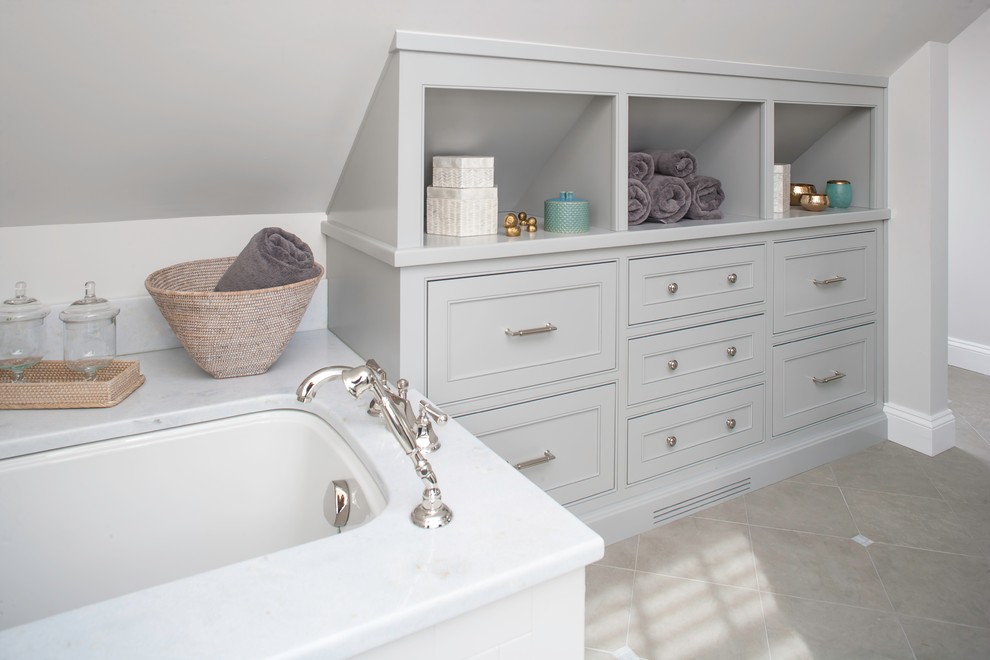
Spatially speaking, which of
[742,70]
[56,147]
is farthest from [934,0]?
[56,147]

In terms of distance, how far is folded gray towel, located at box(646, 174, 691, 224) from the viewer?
2.14 m

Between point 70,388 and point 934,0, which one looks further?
point 934,0

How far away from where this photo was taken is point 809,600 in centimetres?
180

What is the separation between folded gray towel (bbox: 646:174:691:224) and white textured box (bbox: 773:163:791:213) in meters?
0.43

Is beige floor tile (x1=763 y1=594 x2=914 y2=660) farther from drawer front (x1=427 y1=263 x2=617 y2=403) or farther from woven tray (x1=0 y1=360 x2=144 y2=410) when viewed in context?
woven tray (x1=0 y1=360 x2=144 y2=410)

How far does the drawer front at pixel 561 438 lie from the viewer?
1849 millimetres

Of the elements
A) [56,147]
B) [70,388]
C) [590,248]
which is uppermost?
[56,147]

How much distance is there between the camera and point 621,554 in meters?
2.01

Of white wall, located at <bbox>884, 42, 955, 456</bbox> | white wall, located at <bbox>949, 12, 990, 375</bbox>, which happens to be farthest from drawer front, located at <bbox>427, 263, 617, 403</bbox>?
white wall, located at <bbox>949, 12, 990, 375</bbox>

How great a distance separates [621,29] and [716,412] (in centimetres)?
113

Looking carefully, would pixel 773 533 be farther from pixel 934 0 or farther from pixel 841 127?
pixel 934 0

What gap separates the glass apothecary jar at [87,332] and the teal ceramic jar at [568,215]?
3.52ft

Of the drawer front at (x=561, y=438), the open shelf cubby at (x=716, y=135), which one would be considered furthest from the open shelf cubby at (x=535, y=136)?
the drawer front at (x=561, y=438)

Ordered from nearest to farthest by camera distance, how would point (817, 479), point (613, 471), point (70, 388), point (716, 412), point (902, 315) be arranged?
1. point (70, 388)
2. point (613, 471)
3. point (716, 412)
4. point (817, 479)
5. point (902, 315)
